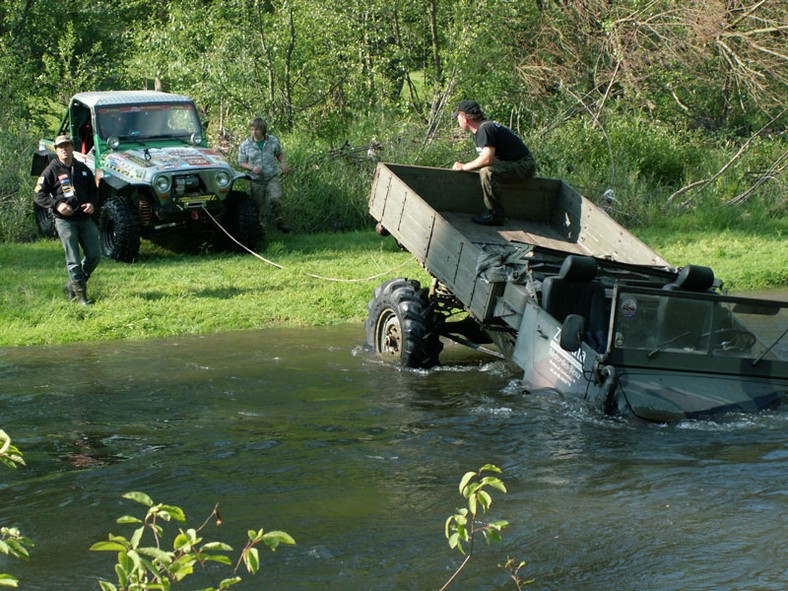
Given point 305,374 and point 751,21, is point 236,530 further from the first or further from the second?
point 751,21

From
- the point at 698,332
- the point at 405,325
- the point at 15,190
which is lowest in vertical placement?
the point at 405,325

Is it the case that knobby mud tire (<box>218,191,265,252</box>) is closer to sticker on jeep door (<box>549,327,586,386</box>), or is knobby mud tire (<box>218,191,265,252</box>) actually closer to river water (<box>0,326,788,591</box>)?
river water (<box>0,326,788,591</box>)

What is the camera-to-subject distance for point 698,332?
27.7ft

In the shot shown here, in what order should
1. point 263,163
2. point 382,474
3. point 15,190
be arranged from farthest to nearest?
point 15,190, point 263,163, point 382,474

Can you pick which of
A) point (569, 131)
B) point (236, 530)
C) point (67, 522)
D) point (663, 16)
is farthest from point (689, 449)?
point (663, 16)

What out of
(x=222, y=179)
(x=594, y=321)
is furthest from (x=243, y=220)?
(x=594, y=321)

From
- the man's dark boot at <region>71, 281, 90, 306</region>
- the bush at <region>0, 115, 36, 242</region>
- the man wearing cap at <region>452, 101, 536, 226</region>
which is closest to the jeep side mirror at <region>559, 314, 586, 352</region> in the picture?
the man wearing cap at <region>452, 101, 536, 226</region>

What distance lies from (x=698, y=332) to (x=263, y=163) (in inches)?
397

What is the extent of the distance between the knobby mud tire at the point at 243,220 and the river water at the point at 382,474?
5.55 meters

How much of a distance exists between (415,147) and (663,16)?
23.2ft

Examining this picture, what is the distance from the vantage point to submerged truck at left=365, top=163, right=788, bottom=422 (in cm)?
821

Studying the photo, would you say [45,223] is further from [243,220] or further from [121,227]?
[243,220]

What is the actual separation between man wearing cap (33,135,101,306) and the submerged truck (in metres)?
3.53

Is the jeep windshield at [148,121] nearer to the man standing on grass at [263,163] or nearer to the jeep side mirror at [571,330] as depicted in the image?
the man standing on grass at [263,163]
